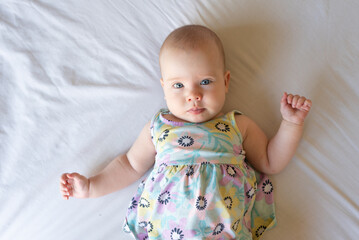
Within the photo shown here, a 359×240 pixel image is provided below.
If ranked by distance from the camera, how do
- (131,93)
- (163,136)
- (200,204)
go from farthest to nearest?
(131,93), (163,136), (200,204)

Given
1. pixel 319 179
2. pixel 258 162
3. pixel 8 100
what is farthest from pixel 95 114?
pixel 319 179

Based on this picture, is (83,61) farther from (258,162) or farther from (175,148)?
(258,162)

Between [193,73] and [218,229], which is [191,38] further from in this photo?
[218,229]

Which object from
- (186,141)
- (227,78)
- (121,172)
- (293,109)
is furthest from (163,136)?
(293,109)

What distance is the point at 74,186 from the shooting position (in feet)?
3.89

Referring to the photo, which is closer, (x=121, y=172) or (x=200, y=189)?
(x=200, y=189)

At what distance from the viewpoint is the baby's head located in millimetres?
1124

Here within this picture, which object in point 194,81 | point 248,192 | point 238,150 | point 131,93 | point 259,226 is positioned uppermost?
point 194,81

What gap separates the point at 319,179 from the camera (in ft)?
4.00

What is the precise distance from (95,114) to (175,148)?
1.10 feet

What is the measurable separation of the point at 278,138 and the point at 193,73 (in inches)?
14.0

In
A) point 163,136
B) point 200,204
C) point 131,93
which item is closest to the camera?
point 200,204

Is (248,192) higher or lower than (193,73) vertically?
lower

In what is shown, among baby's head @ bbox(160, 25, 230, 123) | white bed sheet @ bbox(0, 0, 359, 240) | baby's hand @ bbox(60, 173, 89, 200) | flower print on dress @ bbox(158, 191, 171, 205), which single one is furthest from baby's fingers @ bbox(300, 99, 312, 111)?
baby's hand @ bbox(60, 173, 89, 200)
